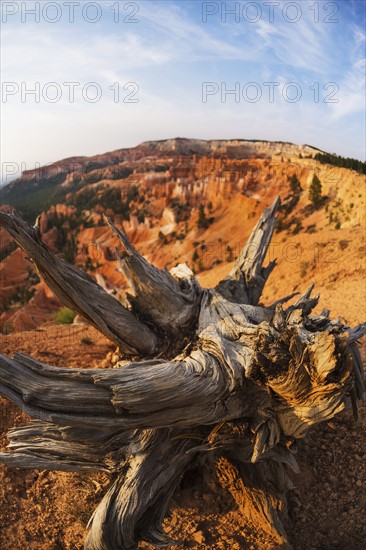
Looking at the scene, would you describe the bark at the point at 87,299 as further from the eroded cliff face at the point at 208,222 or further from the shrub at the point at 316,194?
the shrub at the point at 316,194

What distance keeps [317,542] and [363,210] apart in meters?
14.1

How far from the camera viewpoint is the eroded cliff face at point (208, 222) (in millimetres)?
12617

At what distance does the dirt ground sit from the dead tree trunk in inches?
10.7

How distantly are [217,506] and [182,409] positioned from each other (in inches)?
61.9

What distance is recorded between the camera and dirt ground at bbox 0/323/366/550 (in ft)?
12.9

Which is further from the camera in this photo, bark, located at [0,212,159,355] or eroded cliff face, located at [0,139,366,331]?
eroded cliff face, located at [0,139,366,331]

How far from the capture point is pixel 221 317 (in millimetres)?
4863

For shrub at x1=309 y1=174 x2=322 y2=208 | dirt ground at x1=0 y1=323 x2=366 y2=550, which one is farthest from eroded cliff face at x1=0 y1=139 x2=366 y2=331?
dirt ground at x1=0 y1=323 x2=366 y2=550

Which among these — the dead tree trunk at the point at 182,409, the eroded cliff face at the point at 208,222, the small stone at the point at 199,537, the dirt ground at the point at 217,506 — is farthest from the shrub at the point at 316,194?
the small stone at the point at 199,537

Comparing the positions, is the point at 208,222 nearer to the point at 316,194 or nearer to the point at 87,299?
the point at 316,194

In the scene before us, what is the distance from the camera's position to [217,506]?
427 cm

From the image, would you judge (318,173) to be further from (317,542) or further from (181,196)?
(317,542)

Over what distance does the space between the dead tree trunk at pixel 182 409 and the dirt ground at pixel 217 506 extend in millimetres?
273

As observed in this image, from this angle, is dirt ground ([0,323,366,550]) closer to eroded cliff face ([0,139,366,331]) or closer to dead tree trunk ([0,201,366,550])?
dead tree trunk ([0,201,366,550])
